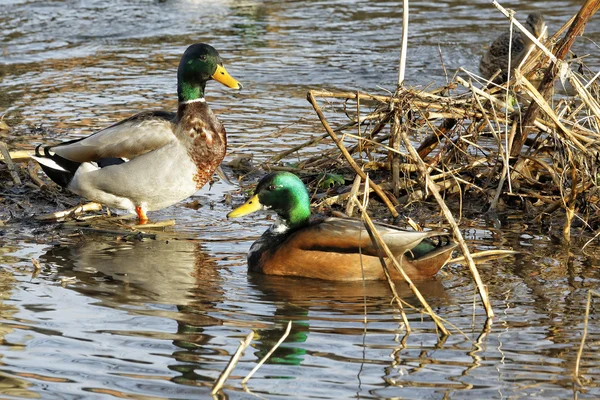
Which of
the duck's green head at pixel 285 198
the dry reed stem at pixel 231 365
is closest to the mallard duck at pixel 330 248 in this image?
the duck's green head at pixel 285 198

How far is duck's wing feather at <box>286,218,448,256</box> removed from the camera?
596 cm

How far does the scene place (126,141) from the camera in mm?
7281

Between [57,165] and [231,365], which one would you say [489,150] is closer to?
[57,165]

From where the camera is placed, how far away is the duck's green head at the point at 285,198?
639 centimetres

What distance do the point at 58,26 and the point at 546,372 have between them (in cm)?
1181

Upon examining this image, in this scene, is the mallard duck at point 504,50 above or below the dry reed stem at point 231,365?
below

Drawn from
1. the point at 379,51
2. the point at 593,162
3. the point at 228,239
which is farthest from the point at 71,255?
the point at 379,51

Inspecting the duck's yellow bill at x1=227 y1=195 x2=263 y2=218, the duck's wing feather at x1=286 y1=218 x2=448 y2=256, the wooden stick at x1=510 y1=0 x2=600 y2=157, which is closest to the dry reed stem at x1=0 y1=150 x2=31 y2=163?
the duck's yellow bill at x1=227 y1=195 x2=263 y2=218

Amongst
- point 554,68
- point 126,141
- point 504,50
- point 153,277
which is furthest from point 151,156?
point 504,50

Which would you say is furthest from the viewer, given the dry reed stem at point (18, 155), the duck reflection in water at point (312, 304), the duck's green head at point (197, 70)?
the dry reed stem at point (18, 155)

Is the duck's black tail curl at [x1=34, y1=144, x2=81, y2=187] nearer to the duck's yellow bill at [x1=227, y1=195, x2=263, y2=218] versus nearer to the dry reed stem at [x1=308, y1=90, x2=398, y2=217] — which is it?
the duck's yellow bill at [x1=227, y1=195, x2=263, y2=218]

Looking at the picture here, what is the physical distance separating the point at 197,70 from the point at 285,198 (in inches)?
63.4

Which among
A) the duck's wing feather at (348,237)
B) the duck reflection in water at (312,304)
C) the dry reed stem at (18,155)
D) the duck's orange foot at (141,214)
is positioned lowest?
the duck's orange foot at (141,214)

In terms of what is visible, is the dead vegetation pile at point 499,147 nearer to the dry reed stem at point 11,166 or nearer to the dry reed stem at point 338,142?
the dry reed stem at point 338,142
